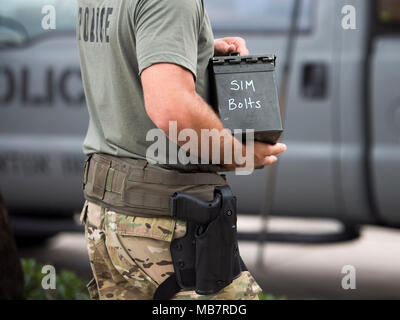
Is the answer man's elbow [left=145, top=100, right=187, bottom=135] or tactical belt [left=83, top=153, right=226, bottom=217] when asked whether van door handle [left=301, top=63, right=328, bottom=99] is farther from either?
man's elbow [left=145, top=100, right=187, bottom=135]

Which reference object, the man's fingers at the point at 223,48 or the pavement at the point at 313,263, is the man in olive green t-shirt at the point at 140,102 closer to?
the man's fingers at the point at 223,48

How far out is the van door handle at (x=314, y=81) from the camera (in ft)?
14.7

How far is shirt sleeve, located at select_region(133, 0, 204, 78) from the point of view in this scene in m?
1.86

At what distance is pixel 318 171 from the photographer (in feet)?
14.7

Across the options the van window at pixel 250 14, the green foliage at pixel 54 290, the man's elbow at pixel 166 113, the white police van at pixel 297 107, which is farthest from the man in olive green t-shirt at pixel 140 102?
the van window at pixel 250 14

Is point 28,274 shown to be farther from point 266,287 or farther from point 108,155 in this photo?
point 108,155

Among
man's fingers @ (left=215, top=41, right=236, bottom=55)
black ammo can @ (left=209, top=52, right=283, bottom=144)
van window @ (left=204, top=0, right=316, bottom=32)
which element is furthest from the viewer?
van window @ (left=204, top=0, right=316, bottom=32)

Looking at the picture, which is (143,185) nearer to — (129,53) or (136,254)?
(136,254)

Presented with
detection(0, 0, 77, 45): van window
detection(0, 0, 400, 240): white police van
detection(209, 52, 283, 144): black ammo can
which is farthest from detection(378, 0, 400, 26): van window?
detection(209, 52, 283, 144): black ammo can

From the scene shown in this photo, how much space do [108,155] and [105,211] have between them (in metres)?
0.16

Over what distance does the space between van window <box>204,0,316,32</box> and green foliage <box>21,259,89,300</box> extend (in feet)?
5.97

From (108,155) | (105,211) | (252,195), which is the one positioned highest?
(108,155)

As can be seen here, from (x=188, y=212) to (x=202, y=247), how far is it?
0.11 metres

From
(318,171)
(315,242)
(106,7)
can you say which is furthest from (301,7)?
(106,7)
